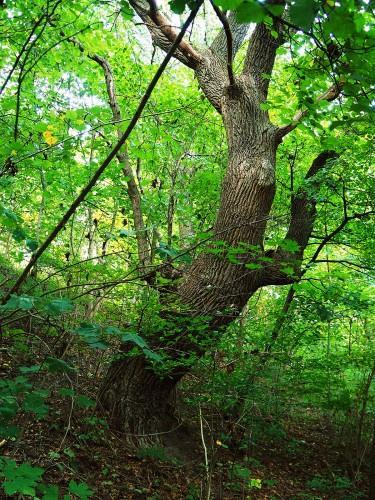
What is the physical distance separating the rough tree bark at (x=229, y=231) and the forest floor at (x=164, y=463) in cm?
41

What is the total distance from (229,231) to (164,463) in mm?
2814

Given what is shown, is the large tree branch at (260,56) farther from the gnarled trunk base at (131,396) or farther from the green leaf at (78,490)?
the green leaf at (78,490)

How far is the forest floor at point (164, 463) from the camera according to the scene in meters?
3.51

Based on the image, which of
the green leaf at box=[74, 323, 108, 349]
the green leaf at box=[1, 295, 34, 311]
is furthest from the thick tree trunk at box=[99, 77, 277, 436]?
the green leaf at box=[1, 295, 34, 311]

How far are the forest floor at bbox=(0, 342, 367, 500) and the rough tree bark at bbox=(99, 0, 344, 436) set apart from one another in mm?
415

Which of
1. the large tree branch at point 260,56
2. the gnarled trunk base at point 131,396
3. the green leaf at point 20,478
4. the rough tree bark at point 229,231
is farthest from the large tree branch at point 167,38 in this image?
the green leaf at point 20,478

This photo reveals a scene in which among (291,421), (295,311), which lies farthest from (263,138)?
(291,421)

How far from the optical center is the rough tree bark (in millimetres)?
4586

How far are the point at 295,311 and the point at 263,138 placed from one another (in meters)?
2.35

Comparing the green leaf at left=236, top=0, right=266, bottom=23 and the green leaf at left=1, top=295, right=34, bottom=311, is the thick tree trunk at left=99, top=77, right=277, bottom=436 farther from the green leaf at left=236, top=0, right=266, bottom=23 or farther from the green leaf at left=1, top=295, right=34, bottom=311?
the green leaf at left=236, top=0, right=266, bottom=23

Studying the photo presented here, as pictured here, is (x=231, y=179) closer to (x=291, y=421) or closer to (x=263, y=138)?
(x=263, y=138)

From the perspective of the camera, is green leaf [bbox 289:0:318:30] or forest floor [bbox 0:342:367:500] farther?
forest floor [bbox 0:342:367:500]

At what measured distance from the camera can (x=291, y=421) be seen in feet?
24.7

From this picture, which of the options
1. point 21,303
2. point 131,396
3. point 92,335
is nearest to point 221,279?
point 131,396
